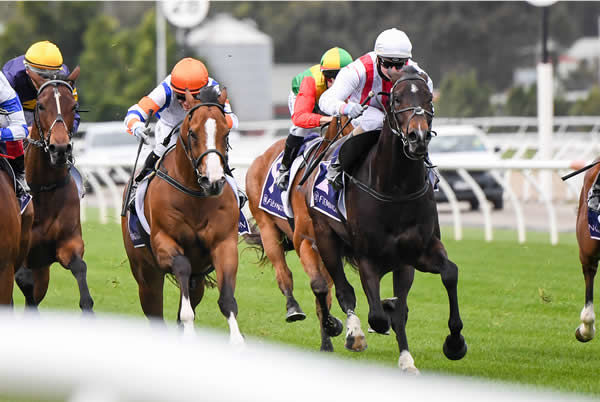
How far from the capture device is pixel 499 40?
2066 inches

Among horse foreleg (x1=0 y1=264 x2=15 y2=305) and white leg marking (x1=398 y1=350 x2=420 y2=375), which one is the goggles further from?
horse foreleg (x1=0 y1=264 x2=15 y2=305)

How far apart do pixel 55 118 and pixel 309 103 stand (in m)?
1.73

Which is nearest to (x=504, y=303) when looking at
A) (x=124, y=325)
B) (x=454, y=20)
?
(x=124, y=325)

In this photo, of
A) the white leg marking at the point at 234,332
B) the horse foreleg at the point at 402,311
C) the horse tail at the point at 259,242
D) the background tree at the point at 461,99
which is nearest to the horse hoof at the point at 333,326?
the horse foreleg at the point at 402,311

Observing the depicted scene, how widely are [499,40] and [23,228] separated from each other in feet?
157

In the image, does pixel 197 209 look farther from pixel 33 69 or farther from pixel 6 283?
pixel 33 69

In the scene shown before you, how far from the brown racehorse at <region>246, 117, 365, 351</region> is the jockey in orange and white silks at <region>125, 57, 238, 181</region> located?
95cm

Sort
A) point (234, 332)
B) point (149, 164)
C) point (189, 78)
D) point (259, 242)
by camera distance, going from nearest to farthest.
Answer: point (234, 332) → point (189, 78) → point (149, 164) → point (259, 242)

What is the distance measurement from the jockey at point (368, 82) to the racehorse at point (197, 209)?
72 cm

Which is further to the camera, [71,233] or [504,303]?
[504,303]

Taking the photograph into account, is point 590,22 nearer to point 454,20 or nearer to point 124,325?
point 454,20

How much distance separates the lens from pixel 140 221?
670 centimetres


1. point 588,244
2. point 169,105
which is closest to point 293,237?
point 169,105

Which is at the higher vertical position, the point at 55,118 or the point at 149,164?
the point at 55,118
